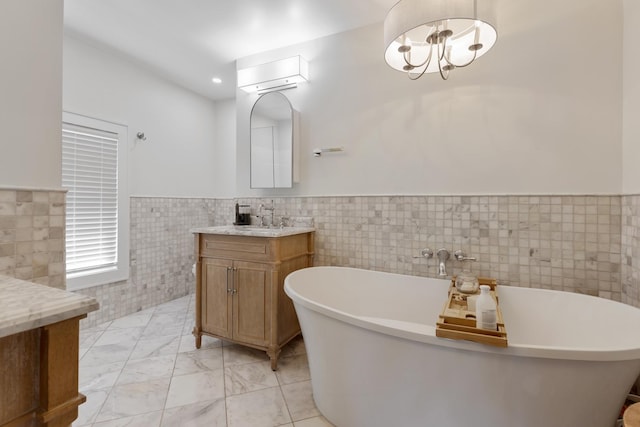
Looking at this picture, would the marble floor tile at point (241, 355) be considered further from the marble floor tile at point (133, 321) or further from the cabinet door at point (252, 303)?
the marble floor tile at point (133, 321)

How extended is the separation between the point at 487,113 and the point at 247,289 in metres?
2.17

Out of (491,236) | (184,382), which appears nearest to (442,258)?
(491,236)

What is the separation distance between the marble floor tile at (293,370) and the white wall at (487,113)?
1.41 meters

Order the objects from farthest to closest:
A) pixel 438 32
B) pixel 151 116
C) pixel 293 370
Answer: pixel 151 116, pixel 293 370, pixel 438 32

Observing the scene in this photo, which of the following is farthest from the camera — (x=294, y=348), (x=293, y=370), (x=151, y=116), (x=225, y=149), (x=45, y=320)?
(x=225, y=149)

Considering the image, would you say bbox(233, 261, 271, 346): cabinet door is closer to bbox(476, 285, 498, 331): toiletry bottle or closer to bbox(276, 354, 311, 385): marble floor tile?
bbox(276, 354, 311, 385): marble floor tile

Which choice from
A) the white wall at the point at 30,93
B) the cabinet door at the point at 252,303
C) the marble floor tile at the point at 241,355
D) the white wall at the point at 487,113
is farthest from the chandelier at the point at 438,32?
the marble floor tile at the point at 241,355

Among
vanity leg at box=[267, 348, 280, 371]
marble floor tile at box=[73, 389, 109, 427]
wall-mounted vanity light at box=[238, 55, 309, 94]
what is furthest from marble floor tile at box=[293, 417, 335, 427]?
wall-mounted vanity light at box=[238, 55, 309, 94]

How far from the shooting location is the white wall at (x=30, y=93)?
3.51 ft

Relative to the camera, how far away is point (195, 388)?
185cm

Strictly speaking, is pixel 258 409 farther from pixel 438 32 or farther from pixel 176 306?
pixel 438 32

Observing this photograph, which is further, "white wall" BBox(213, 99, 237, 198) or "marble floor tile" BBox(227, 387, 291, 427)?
"white wall" BBox(213, 99, 237, 198)

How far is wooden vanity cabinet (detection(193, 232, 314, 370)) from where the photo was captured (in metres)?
2.13

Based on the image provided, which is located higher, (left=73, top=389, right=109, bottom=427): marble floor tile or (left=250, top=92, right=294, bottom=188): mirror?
(left=250, top=92, right=294, bottom=188): mirror
